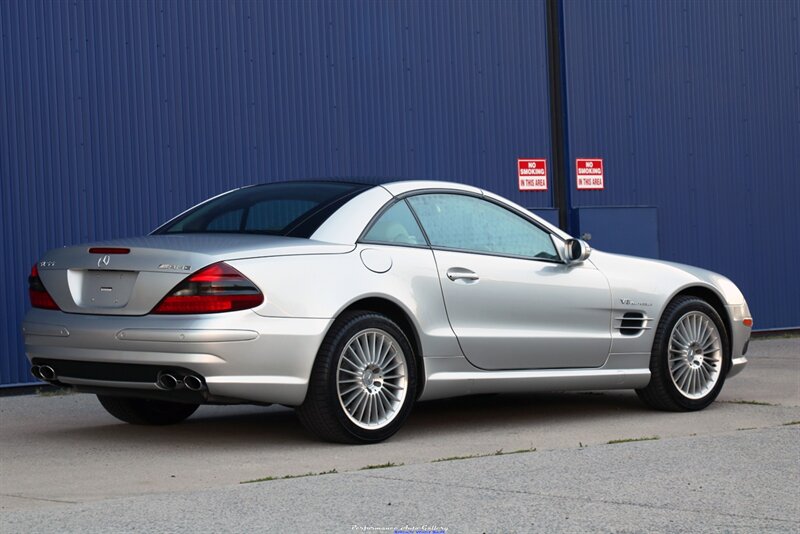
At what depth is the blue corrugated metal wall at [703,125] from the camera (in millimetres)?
13703

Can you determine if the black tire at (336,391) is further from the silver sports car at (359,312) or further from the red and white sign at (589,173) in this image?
the red and white sign at (589,173)

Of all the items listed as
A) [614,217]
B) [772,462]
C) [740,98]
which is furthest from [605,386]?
[740,98]

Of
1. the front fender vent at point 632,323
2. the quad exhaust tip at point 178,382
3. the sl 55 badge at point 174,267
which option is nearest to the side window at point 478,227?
the front fender vent at point 632,323

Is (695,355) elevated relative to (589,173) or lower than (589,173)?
lower

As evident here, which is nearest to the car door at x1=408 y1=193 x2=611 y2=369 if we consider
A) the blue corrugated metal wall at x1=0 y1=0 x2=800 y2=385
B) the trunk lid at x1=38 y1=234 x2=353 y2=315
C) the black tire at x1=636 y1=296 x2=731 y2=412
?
the black tire at x1=636 y1=296 x2=731 y2=412

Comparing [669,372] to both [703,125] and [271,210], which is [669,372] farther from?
[703,125]

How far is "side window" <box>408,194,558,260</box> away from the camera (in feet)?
23.9

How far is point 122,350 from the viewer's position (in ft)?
20.5

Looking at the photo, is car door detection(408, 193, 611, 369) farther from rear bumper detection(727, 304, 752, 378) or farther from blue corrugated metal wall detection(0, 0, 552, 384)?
blue corrugated metal wall detection(0, 0, 552, 384)

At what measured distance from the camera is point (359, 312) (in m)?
6.60

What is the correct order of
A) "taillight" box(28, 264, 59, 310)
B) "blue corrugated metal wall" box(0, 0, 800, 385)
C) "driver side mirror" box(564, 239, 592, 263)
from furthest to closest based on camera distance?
"blue corrugated metal wall" box(0, 0, 800, 385) → "driver side mirror" box(564, 239, 592, 263) → "taillight" box(28, 264, 59, 310)

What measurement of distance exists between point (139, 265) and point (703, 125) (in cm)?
952

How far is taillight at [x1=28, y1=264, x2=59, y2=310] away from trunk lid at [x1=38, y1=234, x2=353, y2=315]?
4cm

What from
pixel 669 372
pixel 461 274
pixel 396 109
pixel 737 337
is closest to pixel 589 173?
pixel 396 109
